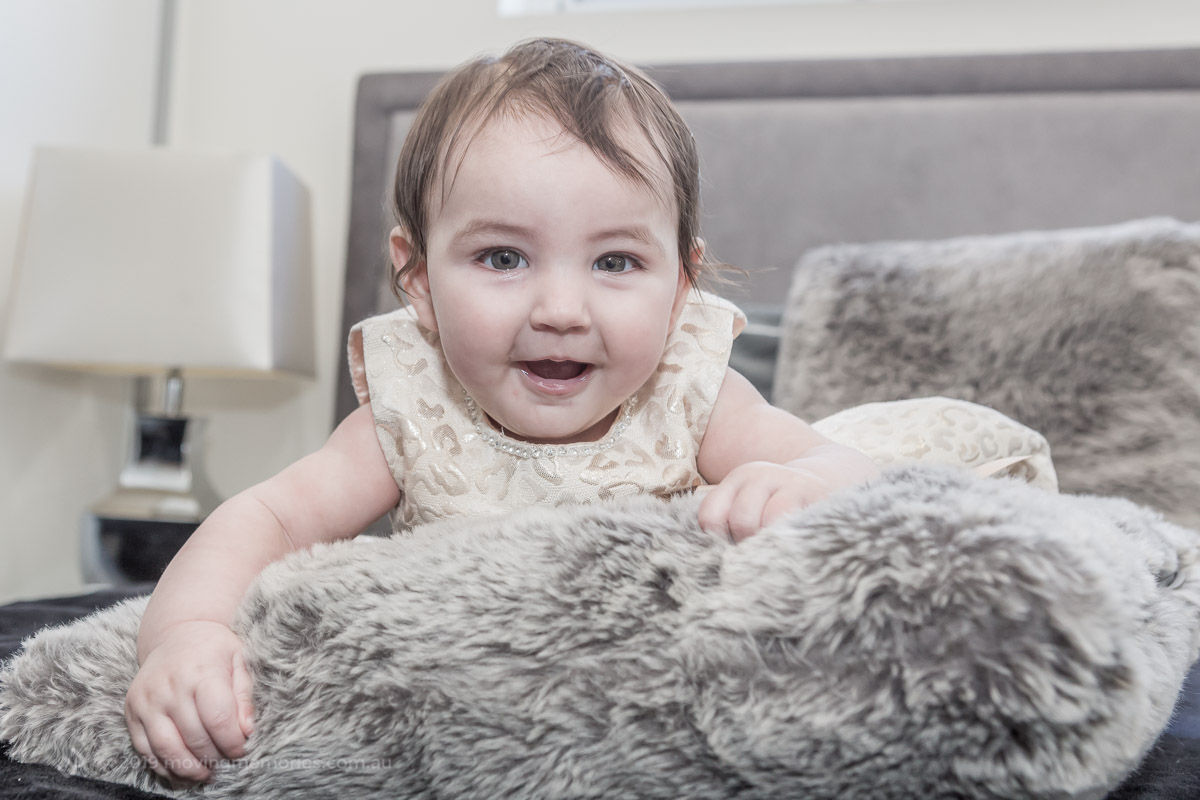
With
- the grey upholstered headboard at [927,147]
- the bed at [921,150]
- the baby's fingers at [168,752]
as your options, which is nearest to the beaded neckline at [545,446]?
the baby's fingers at [168,752]

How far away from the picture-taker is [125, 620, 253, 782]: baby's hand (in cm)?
59

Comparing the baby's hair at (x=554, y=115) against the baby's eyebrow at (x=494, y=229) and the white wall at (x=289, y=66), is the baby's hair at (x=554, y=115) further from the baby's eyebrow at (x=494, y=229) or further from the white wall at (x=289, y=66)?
the white wall at (x=289, y=66)

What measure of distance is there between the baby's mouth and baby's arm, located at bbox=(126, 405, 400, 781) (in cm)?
23

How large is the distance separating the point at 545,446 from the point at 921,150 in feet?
4.50

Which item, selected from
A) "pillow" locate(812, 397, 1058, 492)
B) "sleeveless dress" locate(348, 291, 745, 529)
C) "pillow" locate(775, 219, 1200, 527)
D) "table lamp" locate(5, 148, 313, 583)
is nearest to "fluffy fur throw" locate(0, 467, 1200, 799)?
"sleeveless dress" locate(348, 291, 745, 529)

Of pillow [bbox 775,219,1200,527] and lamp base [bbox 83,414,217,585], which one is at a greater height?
pillow [bbox 775,219,1200,527]

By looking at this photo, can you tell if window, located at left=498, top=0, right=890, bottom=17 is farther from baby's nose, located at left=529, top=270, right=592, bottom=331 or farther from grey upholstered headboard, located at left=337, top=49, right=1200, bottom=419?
baby's nose, located at left=529, top=270, right=592, bottom=331

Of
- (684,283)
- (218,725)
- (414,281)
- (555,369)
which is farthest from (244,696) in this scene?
(684,283)

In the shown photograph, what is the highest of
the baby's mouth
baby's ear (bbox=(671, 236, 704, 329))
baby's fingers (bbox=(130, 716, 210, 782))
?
baby's ear (bbox=(671, 236, 704, 329))

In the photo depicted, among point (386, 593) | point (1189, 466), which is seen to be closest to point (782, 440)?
point (386, 593)

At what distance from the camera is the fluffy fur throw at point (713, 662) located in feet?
1.47

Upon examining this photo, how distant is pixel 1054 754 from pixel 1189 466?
1.09 metres

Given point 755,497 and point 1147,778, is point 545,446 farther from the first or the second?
point 1147,778

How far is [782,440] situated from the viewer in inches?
37.5
